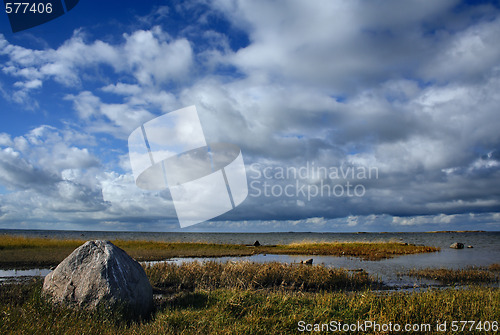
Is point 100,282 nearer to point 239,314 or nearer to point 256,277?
point 239,314

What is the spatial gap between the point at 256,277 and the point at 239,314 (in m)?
7.45

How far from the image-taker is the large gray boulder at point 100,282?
996 cm

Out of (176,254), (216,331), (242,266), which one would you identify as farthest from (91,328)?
(176,254)

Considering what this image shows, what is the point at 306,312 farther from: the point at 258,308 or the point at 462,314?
the point at 462,314

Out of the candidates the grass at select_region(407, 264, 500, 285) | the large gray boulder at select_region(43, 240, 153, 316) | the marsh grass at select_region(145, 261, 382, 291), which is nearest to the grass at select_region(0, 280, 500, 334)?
the large gray boulder at select_region(43, 240, 153, 316)

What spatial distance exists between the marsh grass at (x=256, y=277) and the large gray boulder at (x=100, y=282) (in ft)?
15.3

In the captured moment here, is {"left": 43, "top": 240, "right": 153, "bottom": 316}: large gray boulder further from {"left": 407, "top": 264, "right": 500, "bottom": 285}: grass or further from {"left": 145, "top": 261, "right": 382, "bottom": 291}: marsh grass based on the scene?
{"left": 407, "top": 264, "right": 500, "bottom": 285}: grass

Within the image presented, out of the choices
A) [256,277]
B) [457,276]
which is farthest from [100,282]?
[457,276]

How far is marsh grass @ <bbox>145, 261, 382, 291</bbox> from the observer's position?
52.5 feet

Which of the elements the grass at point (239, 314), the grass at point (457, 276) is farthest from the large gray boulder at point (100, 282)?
the grass at point (457, 276)

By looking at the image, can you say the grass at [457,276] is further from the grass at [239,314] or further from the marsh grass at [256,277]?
the grass at [239,314]

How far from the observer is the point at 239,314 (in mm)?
9523

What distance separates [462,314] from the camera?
9.48 meters

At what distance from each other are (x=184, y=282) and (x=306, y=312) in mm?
8275
